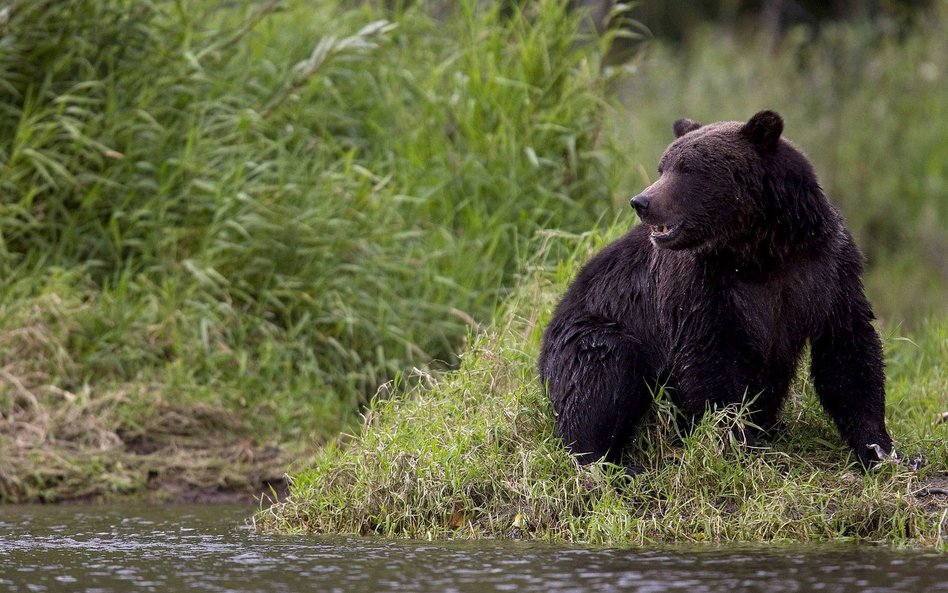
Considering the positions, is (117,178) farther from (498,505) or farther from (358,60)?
(498,505)

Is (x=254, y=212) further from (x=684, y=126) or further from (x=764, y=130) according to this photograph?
(x=764, y=130)

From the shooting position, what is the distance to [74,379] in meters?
7.62

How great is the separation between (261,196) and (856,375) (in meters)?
4.35

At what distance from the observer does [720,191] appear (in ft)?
17.2

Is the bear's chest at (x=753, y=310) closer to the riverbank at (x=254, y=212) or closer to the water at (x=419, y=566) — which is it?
the water at (x=419, y=566)

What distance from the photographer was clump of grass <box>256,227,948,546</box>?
16.6 ft

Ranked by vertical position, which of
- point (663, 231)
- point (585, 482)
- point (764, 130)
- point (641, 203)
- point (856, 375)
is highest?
point (764, 130)

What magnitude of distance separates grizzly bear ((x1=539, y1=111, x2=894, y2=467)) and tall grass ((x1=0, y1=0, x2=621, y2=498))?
8.54 ft

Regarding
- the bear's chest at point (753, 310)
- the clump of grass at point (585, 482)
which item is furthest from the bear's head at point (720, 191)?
the clump of grass at point (585, 482)

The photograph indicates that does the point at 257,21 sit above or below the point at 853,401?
above

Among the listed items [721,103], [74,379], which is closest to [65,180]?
[74,379]

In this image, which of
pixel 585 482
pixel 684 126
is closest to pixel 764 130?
pixel 684 126

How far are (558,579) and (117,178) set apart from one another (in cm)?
510

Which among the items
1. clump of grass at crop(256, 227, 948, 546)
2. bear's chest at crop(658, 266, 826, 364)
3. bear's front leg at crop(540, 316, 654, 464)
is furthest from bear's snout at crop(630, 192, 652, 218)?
clump of grass at crop(256, 227, 948, 546)
